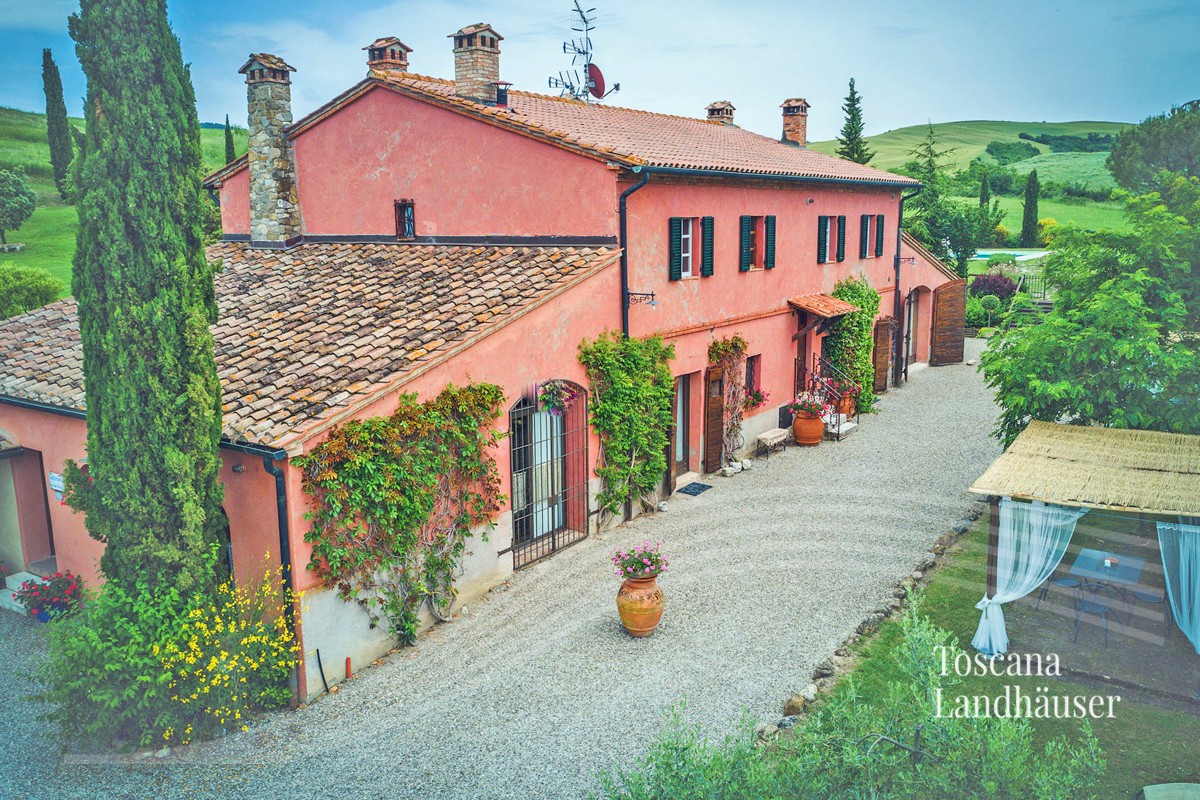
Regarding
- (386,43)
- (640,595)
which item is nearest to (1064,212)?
(386,43)

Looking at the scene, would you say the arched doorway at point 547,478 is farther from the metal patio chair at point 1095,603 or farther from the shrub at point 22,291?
the shrub at point 22,291

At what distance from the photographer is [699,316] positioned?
16062mm

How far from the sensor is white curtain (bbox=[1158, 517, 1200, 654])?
380 inches

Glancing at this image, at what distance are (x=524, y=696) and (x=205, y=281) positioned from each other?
18.0 feet

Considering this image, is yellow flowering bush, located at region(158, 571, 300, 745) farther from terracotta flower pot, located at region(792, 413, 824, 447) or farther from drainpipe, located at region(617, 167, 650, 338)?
terracotta flower pot, located at region(792, 413, 824, 447)

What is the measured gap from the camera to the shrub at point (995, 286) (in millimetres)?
36938

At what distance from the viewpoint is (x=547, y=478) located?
13.3 m

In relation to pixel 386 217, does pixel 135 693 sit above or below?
below

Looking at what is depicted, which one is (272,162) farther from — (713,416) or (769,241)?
(769,241)

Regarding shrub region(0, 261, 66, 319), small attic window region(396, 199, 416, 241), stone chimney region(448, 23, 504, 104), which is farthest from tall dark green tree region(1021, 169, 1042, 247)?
shrub region(0, 261, 66, 319)

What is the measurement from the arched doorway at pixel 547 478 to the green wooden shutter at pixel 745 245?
567cm

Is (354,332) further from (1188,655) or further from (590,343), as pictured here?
(1188,655)

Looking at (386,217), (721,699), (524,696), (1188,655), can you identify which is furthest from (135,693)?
(1188,655)

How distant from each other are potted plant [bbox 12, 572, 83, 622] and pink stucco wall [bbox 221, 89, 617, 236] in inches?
311
